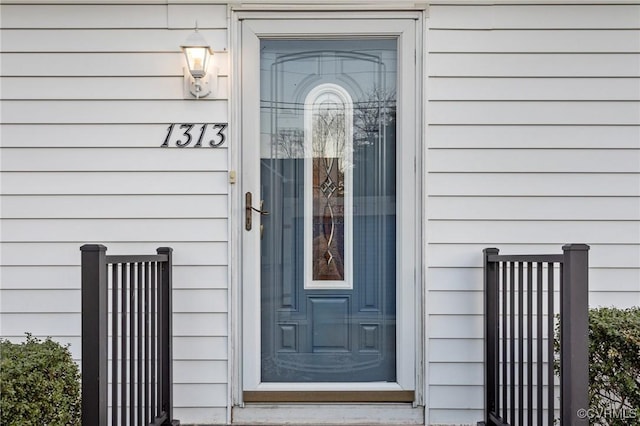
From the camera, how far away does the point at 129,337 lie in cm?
283

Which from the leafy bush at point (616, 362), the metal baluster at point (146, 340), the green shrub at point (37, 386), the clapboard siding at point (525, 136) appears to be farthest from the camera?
the clapboard siding at point (525, 136)

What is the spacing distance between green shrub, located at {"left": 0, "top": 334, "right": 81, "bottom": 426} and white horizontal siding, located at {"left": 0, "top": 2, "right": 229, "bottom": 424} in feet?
1.97

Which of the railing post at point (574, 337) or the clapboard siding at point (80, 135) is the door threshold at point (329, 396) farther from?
the clapboard siding at point (80, 135)

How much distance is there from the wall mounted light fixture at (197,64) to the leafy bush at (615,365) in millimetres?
2195

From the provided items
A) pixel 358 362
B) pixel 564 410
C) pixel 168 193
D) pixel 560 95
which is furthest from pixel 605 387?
pixel 168 193

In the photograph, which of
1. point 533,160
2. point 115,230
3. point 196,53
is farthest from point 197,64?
point 533,160

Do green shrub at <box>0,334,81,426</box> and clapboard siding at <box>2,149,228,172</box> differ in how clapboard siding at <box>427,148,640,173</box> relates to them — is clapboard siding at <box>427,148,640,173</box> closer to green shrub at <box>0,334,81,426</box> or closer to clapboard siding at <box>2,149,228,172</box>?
clapboard siding at <box>2,149,228,172</box>

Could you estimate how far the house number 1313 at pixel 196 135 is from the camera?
3279 millimetres

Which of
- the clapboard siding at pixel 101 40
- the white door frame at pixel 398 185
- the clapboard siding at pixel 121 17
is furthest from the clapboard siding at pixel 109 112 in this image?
the clapboard siding at pixel 121 17

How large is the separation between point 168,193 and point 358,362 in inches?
52.7

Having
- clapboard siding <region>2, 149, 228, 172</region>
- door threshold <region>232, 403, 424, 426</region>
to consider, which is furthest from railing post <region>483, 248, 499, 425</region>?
clapboard siding <region>2, 149, 228, 172</region>

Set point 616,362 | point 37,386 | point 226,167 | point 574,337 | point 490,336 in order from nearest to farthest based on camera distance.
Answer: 1. point 574,337
2. point 37,386
3. point 616,362
4. point 490,336
5. point 226,167

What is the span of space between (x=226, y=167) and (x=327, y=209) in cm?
57

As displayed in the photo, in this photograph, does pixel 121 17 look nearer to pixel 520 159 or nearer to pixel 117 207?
pixel 117 207
